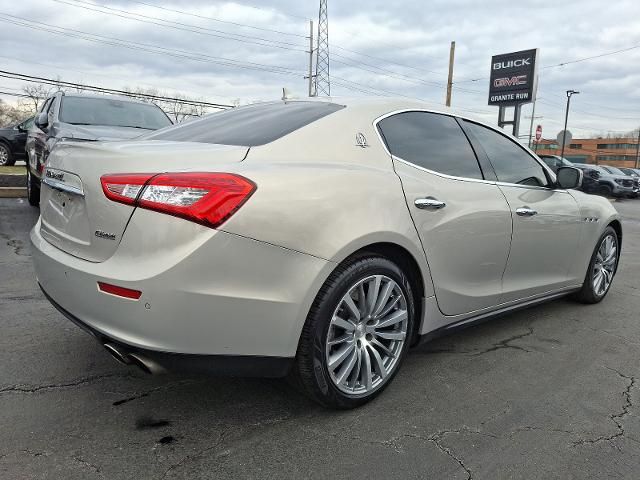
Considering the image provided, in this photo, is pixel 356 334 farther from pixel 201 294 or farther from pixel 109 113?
pixel 109 113

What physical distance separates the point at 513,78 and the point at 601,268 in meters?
23.8

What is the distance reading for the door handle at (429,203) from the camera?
2.84m

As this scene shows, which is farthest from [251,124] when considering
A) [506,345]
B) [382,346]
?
[506,345]

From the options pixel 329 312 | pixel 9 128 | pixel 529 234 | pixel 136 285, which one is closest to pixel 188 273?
pixel 136 285

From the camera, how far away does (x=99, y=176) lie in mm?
2312

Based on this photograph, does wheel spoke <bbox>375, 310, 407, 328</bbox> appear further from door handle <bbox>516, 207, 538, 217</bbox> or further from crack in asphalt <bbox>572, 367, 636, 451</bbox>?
door handle <bbox>516, 207, 538, 217</bbox>

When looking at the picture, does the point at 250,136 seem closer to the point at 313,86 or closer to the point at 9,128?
the point at 9,128

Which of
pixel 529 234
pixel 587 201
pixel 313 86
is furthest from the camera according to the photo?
pixel 313 86

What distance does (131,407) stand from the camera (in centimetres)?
263

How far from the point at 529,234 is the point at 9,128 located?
1426 centimetres

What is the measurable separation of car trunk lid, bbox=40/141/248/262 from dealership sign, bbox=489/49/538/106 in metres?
26.0

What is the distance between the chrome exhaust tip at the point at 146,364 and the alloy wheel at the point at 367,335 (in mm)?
759

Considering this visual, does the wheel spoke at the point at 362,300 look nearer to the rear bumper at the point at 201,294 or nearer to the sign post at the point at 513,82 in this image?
the rear bumper at the point at 201,294

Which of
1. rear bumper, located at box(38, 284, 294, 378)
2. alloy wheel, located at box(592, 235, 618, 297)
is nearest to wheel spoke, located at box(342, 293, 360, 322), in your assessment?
rear bumper, located at box(38, 284, 294, 378)
